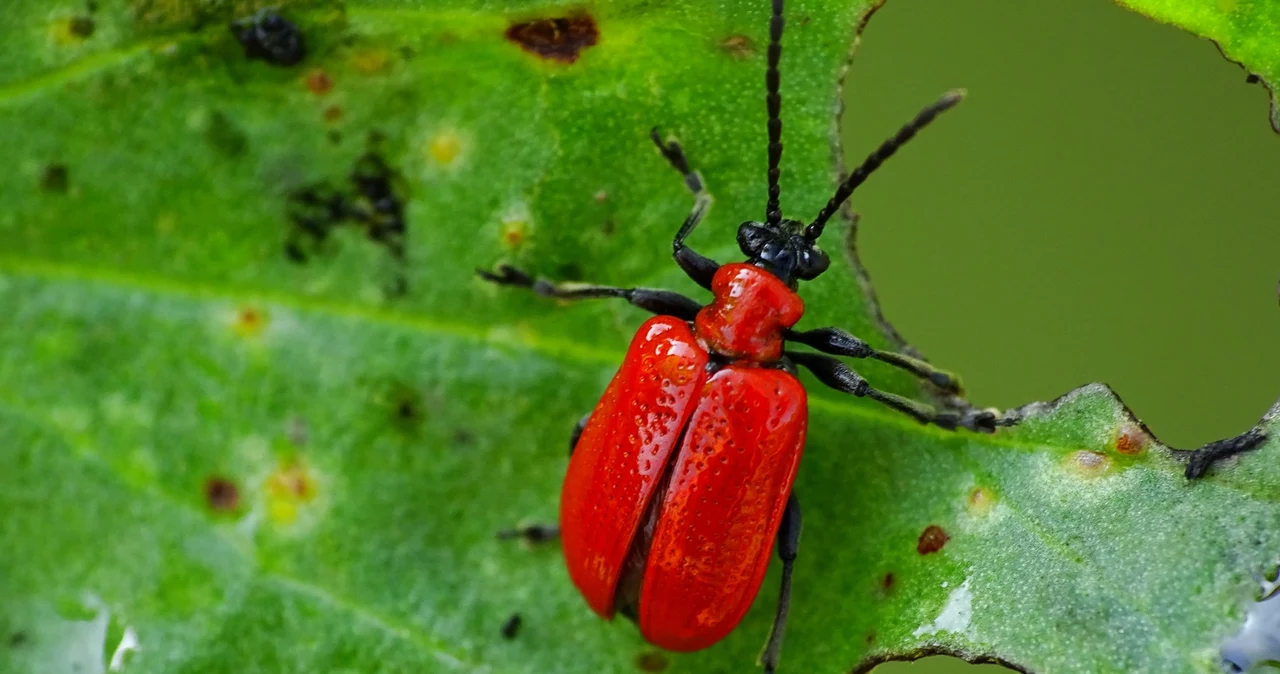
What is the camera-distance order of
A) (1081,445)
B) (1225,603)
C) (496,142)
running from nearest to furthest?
(1225,603), (1081,445), (496,142)

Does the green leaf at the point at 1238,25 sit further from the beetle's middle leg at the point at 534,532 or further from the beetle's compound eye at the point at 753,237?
the beetle's middle leg at the point at 534,532

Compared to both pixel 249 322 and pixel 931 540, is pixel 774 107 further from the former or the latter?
pixel 249 322

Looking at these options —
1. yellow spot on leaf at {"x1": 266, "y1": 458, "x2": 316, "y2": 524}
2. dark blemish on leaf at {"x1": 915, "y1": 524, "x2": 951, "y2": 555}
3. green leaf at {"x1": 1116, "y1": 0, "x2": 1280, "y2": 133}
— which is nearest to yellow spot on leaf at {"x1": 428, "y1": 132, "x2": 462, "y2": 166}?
yellow spot on leaf at {"x1": 266, "y1": 458, "x2": 316, "y2": 524}

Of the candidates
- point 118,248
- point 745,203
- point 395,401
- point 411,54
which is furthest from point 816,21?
point 118,248

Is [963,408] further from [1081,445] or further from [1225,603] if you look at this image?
[1225,603]

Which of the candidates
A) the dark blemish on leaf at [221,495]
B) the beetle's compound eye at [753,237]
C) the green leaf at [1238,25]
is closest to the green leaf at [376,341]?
the dark blemish on leaf at [221,495]

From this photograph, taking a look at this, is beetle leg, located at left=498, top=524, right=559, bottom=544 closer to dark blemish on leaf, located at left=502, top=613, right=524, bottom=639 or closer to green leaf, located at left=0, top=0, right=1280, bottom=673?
green leaf, located at left=0, top=0, right=1280, bottom=673
